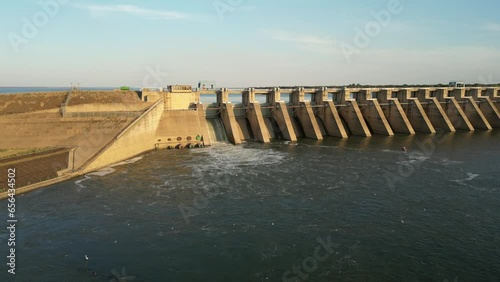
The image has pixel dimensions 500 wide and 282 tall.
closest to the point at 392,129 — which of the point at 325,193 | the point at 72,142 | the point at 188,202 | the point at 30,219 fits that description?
the point at 325,193

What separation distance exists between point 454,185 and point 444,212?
677 centimetres

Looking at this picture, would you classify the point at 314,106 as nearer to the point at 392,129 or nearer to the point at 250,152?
the point at 392,129

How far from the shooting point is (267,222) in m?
22.4

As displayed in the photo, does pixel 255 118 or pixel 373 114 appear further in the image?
pixel 373 114

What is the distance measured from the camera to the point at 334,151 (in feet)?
142

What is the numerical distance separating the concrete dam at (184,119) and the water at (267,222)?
399 centimetres

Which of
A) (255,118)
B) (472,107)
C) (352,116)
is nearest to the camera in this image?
(255,118)

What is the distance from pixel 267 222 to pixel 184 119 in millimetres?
26992

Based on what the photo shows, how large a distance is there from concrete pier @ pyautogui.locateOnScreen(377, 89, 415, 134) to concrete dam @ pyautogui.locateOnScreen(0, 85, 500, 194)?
16cm

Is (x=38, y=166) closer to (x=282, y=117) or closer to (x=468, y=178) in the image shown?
(x=282, y=117)

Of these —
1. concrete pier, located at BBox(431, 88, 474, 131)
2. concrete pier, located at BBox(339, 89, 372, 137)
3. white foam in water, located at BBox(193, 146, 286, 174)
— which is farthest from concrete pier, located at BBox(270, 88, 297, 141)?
concrete pier, located at BBox(431, 88, 474, 131)

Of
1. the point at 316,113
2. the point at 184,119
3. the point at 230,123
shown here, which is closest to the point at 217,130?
the point at 230,123

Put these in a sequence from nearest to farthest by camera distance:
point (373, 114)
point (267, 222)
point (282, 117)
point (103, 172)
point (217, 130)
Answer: point (267, 222) → point (103, 172) → point (217, 130) → point (282, 117) → point (373, 114)

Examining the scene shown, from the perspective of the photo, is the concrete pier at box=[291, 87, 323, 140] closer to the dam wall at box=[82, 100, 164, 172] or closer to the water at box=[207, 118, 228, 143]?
the water at box=[207, 118, 228, 143]
